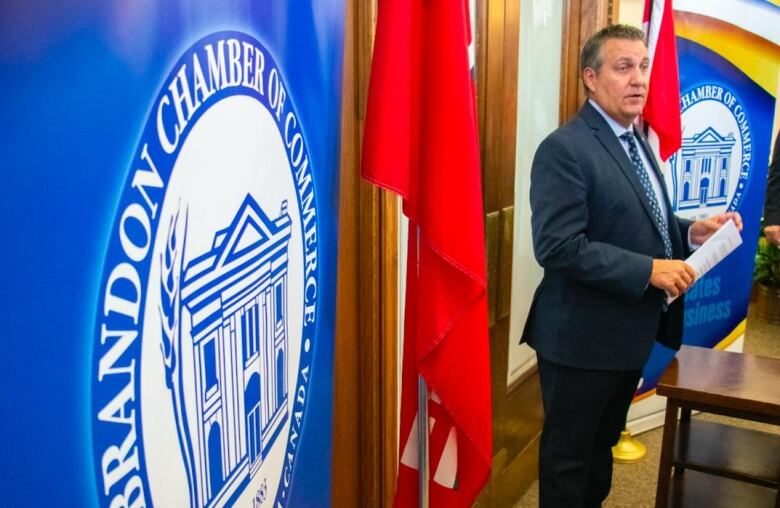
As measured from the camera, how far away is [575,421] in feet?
6.81

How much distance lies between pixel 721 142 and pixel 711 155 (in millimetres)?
95

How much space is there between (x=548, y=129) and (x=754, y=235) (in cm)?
161

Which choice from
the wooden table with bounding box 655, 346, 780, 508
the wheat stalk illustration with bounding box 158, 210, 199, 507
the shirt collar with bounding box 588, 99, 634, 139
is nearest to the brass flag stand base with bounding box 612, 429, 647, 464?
the wooden table with bounding box 655, 346, 780, 508

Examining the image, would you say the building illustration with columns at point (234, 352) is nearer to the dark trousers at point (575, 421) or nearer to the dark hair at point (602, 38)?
the dark trousers at point (575, 421)

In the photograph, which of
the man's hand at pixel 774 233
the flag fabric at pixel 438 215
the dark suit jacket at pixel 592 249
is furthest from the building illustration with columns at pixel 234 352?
the man's hand at pixel 774 233

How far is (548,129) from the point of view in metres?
2.82

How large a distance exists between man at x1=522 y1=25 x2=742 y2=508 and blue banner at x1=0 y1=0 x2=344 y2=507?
80cm

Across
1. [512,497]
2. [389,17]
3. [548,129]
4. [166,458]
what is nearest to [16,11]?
[166,458]

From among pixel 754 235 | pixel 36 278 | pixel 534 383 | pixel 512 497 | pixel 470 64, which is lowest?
pixel 512 497

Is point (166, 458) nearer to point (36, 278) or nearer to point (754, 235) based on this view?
point (36, 278)

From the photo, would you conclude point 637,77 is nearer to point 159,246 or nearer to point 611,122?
point 611,122

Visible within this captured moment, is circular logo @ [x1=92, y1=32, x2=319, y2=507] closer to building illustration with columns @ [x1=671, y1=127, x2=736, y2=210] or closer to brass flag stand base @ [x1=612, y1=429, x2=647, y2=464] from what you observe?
brass flag stand base @ [x1=612, y1=429, x2=647, y2=464]

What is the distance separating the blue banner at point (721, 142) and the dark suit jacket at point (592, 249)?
1.36 m

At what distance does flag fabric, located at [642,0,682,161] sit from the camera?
2.67m
